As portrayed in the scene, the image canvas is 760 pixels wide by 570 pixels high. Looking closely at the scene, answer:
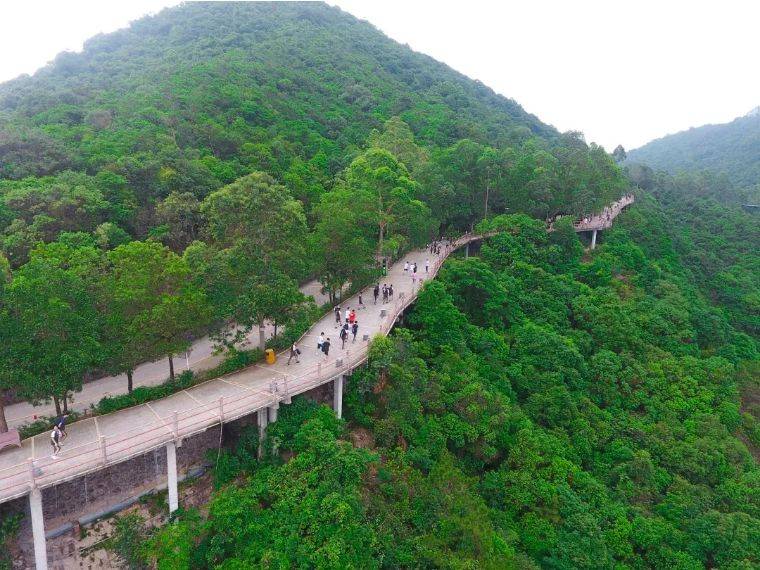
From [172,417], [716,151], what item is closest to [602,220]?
[172,417]

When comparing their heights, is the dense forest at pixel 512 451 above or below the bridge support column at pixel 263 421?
below

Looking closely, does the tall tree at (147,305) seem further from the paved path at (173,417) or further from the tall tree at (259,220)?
the tall tree at (259,220)

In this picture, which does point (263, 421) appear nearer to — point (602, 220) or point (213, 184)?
point (213, 184)

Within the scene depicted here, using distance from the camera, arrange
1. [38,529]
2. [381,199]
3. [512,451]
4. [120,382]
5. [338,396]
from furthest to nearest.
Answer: [381,199] → [512,451] → [120,382] → [338,396] → [38,529]

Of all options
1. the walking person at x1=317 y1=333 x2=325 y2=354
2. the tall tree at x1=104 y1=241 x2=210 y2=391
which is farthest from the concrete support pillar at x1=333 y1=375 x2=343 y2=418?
the tall tree at x1=104 y1=241 x2=210 y2=391

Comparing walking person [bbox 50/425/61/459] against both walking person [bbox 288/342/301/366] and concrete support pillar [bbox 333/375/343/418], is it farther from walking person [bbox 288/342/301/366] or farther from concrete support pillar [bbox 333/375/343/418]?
concrete support pillar [bbox 333/375/343/418]

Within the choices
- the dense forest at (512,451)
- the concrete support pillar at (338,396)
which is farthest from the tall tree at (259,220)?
the dense forest at (512,451)
